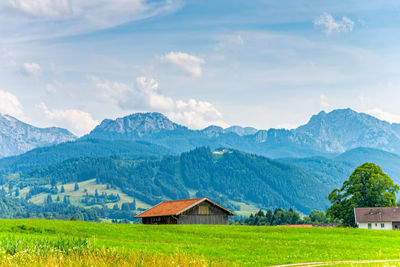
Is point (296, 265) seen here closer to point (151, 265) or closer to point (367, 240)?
point (151, 265)

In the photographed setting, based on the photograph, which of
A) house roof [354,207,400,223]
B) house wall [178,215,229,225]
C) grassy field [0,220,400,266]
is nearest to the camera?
grassy field [0,220,400,266]

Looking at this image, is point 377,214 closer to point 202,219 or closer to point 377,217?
point 377,217

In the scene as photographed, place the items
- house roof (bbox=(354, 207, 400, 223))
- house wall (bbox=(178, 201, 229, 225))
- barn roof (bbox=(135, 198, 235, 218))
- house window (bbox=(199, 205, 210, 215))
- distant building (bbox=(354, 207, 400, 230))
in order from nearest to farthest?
barn roof (bbox=(135, 198, 235, 218)) < house wall (bbox=(178, 201, 229, 225)) < house window (bbox=(199, 205, 210, 215)) < house roof (bbox=(354, 207, 400, 223)) < distant building (bbox=(354, 207, 400, 230))

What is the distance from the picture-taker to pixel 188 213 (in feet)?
286

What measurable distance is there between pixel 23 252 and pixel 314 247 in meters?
30.0

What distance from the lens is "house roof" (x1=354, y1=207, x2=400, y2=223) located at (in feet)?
335

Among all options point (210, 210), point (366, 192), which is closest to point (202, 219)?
point (210, 210)

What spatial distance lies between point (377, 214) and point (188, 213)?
43808 mm

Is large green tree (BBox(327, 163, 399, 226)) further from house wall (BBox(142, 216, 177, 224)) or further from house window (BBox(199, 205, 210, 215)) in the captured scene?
house wall (BBox(142, 216, 177, 224))

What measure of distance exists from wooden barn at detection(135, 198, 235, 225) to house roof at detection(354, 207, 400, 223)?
93.2 feet

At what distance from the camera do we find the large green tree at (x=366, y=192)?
3922 inches

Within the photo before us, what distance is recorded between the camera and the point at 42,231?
5491 cm

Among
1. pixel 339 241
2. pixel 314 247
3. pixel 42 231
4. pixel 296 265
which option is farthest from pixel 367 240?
pixel 42 231

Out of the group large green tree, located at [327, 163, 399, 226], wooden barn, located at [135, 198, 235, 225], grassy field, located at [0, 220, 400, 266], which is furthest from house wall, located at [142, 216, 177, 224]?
large green tree, located at [327, 163, 399, 226]
